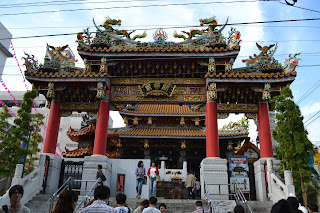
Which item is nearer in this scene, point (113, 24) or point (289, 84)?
point (289, 84)

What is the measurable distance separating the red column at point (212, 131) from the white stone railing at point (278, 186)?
2.36 metres

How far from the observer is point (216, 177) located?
12602 millimetres

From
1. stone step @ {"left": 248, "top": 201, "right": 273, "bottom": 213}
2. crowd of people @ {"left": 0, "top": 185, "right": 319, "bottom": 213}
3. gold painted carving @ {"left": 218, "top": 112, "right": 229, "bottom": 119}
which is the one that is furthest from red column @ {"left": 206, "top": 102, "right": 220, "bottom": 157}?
crowd of people @ {"left": 0, "top": 185, "right": 319, "bottom": 213}

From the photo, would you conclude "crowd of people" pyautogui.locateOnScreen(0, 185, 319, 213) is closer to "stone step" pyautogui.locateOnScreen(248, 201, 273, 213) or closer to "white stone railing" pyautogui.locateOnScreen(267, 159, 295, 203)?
"white stone railing" pyautogui.locateOnScreen(267, 159, 295, 203)

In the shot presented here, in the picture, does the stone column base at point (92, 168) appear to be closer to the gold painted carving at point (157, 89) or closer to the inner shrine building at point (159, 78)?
the inner shrine building at point (159, 78)

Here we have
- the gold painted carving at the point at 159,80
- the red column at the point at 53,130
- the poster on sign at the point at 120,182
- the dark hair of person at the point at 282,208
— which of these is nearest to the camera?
the dark hair of person at the point at 282,208

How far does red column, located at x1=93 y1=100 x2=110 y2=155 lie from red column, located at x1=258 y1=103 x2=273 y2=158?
7.61 meters

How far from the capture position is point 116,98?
14.9 metres

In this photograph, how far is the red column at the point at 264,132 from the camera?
44.9ft

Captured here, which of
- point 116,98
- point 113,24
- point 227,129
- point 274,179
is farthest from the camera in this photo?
point 227,129

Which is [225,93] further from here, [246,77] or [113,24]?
[113,24]

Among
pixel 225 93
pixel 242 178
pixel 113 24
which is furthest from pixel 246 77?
pixel 113 24

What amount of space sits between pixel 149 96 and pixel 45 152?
584 centimetres

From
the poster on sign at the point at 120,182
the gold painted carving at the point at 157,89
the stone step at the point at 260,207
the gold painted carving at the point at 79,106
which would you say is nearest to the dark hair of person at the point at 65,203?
the stone step at the point at 260,207
